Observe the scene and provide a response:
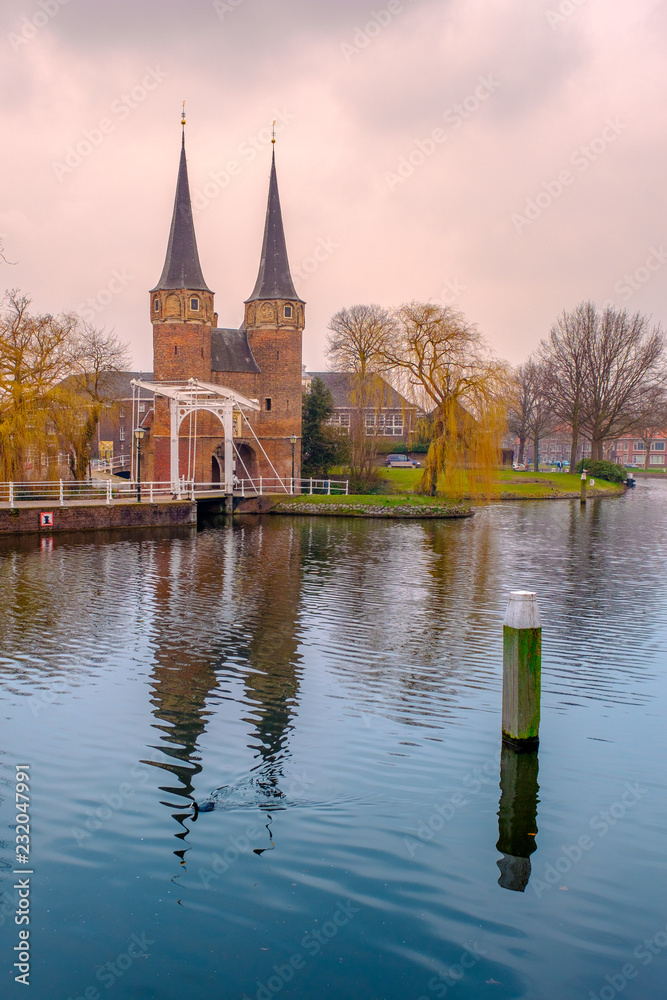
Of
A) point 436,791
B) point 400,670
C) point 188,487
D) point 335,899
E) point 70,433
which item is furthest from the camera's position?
point 188,487

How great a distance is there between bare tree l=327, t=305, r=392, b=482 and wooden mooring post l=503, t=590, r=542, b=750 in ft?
91.3

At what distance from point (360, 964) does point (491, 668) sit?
223 inches

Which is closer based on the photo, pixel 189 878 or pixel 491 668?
pixel 189 878

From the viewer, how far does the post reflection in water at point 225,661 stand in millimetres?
6363

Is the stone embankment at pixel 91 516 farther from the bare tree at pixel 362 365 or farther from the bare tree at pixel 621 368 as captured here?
the bare tree at pixel 621 368

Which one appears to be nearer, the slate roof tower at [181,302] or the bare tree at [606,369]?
the slate roof tower at [181,302]

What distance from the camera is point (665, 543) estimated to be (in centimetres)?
2298

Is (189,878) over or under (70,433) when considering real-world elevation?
under

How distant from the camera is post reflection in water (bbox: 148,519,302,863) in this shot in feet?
20.9

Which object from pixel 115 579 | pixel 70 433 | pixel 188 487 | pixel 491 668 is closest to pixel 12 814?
pixel 491 668

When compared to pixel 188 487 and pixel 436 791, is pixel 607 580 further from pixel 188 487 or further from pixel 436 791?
pixel 188 487
